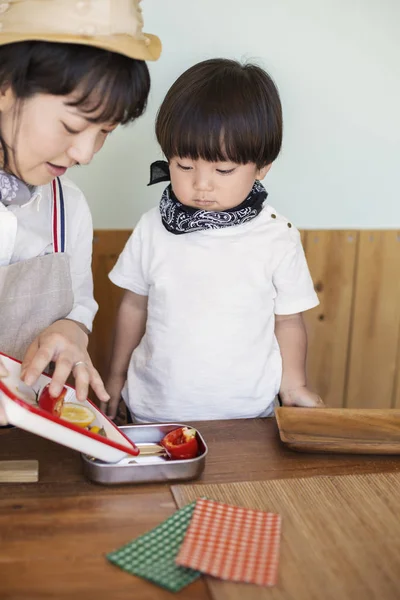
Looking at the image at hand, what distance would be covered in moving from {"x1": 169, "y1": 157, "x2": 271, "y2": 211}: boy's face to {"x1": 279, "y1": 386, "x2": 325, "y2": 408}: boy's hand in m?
0.44

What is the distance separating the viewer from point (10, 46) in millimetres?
961

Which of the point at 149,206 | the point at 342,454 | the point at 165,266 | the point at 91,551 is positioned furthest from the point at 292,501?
the point at 149,206

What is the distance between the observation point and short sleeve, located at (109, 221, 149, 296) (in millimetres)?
1519

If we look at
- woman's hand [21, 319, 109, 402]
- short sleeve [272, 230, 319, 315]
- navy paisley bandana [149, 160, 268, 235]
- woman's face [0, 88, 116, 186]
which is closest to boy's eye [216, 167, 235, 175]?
navy paisley bandana [149, 160, 268, 235]

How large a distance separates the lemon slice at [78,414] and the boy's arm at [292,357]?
592 millimetres

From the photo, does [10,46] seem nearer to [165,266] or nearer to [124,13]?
[124,13]

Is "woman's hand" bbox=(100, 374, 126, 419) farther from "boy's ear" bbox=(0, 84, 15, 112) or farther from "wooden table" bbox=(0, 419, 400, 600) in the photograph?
"boy's ear" bbox=(0, 84, 15, 112)

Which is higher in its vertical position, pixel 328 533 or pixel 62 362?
pixel 62 362

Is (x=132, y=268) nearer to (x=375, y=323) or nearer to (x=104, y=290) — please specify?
(x=104, y=290)

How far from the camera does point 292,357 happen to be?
5.01 feet

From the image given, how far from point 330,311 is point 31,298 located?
110cm

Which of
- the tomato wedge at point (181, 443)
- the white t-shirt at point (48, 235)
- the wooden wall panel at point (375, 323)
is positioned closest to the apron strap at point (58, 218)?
the white t-shirt at point (48, 235)

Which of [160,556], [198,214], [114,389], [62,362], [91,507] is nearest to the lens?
[160,556]

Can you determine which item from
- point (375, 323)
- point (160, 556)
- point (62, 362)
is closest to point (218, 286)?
point (62, 362)
